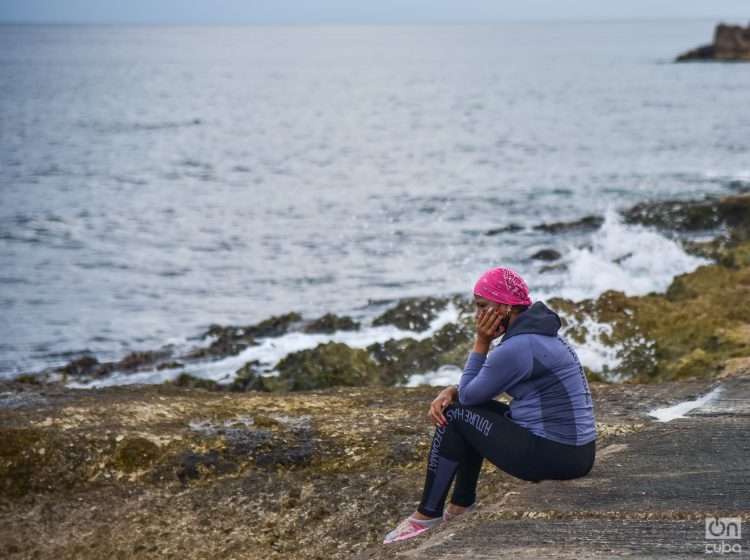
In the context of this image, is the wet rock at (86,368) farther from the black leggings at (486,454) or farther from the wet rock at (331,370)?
the black leggings at (486,454)

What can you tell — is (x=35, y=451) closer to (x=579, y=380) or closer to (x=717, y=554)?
(x=579, y=380)

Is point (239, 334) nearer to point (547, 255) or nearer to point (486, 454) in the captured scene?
point (547, 255)

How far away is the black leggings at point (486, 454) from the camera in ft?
20.4

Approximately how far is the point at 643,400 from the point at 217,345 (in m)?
10.4

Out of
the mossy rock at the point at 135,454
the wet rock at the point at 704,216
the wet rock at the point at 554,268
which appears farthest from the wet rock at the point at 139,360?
the wet rock at the point at 704,216

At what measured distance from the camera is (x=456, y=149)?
52.3 meters

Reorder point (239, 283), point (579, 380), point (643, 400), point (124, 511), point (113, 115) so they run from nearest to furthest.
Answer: point (579, 380), point (124, 511), point (643, 400), point (239, 283), point (113, 115)

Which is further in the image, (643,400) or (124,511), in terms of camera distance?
(643,400)

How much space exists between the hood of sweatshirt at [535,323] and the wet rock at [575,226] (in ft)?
71.5

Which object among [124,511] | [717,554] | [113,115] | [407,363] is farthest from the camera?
[113,115]

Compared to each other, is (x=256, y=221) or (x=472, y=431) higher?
(x=472, y=431)

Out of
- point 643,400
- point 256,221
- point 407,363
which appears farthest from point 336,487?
point 256,221

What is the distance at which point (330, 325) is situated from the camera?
1822 cm

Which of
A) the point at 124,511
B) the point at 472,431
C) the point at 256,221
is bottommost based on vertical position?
the point at 256,221
